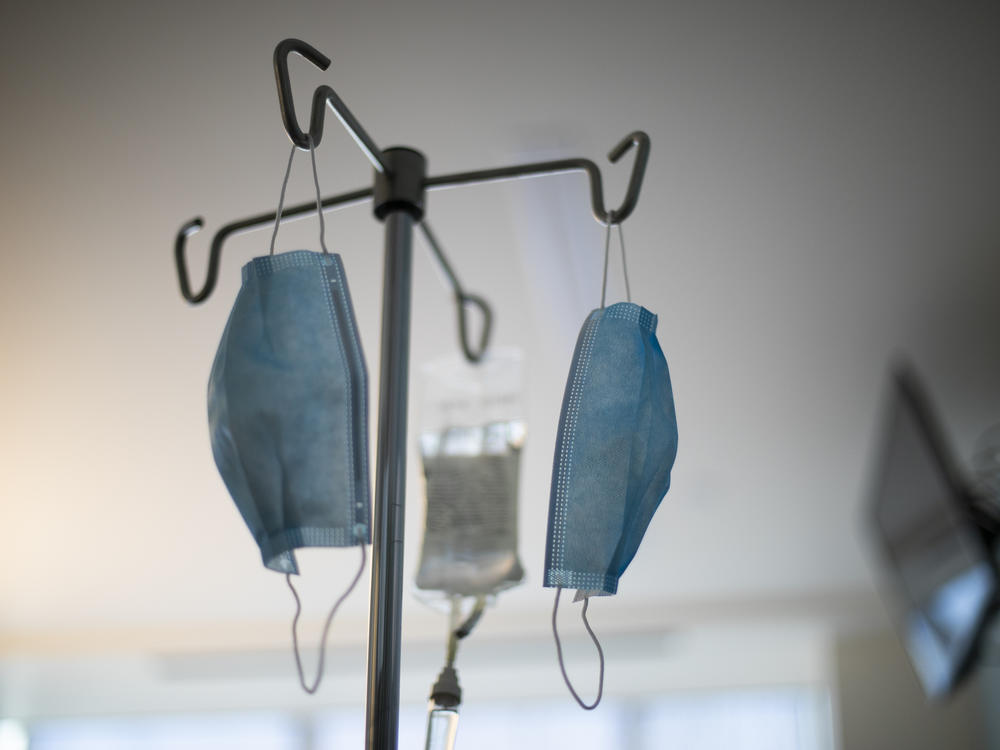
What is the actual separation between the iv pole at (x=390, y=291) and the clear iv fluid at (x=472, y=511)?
22 cm

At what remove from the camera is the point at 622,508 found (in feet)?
2.74

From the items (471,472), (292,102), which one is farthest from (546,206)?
(292,102)

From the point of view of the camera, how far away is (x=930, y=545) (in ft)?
6.72

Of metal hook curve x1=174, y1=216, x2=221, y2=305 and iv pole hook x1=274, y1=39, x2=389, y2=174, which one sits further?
metal hook curve x1=174, y1=216, x2=221, y2=305

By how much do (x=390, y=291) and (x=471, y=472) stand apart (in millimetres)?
283

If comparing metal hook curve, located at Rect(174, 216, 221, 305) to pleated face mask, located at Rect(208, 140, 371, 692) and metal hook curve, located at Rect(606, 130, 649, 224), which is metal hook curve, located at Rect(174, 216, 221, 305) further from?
metal hook curve, located at Rect(606, 130, 649, 224)

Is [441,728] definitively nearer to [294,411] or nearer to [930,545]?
[294,411]

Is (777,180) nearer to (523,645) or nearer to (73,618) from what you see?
(523,645)

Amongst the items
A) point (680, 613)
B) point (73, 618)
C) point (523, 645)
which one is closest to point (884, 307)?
point (680, 613)

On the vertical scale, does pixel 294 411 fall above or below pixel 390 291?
below

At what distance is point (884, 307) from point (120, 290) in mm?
1892

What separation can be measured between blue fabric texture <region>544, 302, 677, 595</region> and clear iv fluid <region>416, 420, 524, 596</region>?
25cm

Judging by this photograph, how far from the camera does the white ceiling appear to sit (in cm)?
156

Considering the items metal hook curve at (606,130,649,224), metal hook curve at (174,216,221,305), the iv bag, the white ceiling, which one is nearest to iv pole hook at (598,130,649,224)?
metal hook curve at (606,130,649,224)
